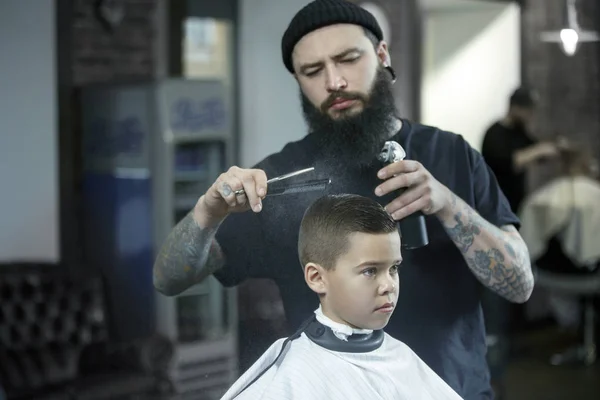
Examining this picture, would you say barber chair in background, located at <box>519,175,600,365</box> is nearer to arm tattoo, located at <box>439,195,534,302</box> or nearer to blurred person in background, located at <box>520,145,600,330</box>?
blurred person in background, located at <box>520,145,600,330</box>

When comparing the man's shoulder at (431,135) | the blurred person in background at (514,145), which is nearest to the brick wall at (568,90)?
the blurred person in background at (514,145)

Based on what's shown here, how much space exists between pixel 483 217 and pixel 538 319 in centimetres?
436

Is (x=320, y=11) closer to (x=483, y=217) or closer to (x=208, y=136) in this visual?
(x=483, y=217)

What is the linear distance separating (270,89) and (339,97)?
0.88 ft

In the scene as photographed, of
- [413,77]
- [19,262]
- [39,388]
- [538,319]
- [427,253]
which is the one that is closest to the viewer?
[427,253]

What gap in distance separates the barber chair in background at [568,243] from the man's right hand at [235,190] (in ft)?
11.6

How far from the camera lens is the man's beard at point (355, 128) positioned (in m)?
1.38

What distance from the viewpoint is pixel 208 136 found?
4062mm

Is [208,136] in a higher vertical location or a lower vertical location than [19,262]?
higher

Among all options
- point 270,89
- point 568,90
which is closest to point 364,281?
point 270,89

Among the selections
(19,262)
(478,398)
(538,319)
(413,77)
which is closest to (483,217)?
(478,398)

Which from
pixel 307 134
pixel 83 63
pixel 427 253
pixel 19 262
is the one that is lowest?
pixel 19 262

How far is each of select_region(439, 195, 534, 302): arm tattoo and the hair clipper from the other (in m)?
0.05

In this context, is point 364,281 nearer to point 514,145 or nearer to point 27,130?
point 514,145
